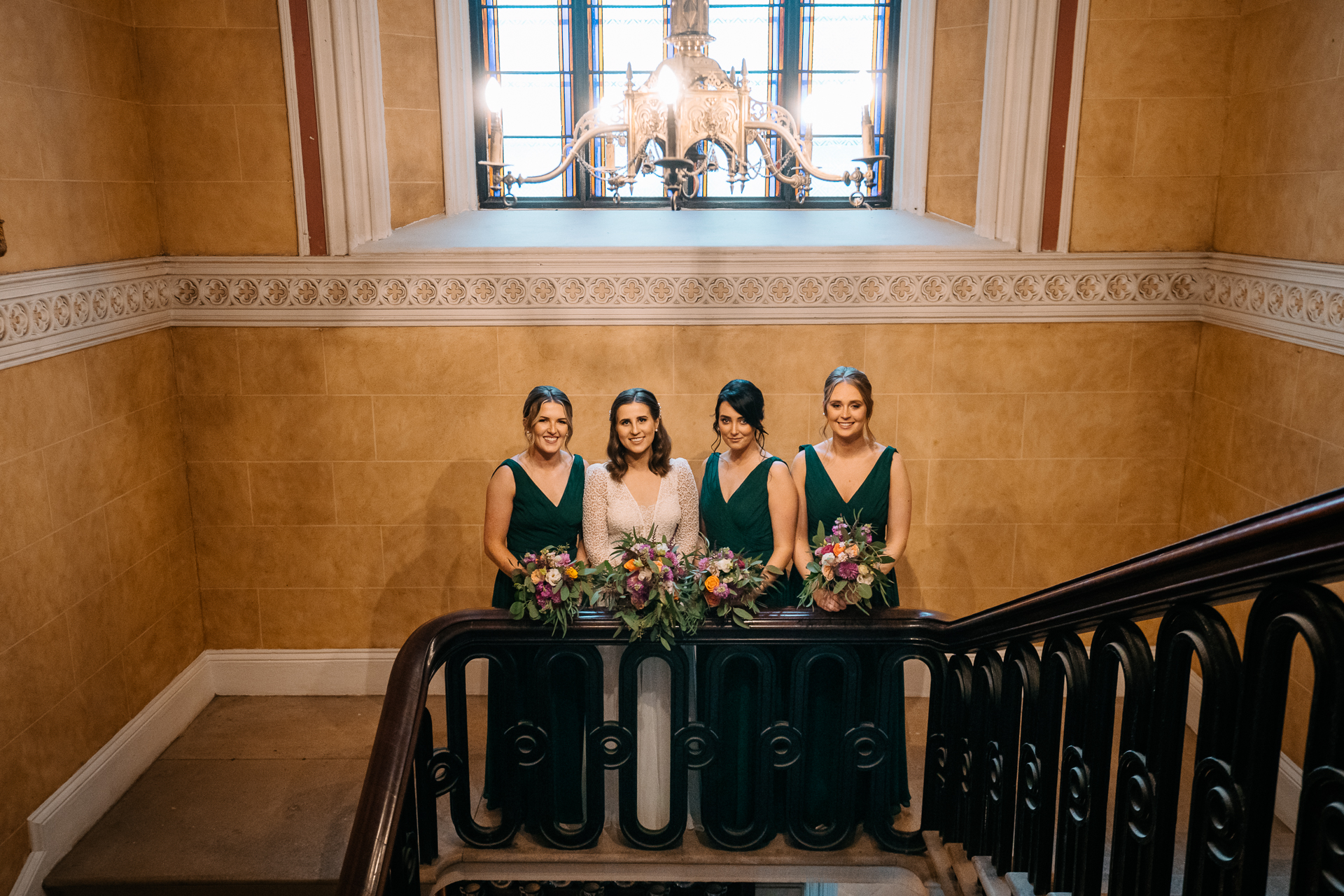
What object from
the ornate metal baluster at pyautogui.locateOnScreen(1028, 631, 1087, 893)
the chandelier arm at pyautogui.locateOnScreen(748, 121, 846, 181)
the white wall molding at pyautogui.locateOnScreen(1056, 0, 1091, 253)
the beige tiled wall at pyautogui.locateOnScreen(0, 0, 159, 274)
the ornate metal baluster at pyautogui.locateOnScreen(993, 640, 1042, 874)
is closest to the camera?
the ornate metal baluster at pyautogui.locateOnScreen(1028, 631, 1087, 893)

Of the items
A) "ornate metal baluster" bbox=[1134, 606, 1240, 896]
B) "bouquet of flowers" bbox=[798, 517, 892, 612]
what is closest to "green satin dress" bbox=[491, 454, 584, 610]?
"bouquet of flowers" bbox=[798, 517, 892, 612]

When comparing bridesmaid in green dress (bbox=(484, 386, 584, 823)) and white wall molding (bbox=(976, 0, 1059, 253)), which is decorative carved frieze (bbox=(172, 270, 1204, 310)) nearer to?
white wall molding (bbox=(976, 0, 1059, 253))

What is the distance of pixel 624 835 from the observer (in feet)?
9.80

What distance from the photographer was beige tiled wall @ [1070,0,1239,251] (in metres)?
4.20

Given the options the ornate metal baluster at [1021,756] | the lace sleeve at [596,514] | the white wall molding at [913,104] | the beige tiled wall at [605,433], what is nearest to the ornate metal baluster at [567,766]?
the lace sleeve at [596,514]

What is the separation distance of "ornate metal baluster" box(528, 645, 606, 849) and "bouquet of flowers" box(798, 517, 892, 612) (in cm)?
69

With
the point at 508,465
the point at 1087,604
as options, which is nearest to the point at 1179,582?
the point at 1087,604

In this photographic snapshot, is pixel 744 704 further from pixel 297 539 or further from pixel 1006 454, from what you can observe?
pixel 297 539

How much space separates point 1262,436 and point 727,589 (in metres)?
2.71

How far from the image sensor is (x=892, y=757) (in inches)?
112

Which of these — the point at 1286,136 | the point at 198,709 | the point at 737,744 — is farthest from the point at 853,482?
the point at 198,709

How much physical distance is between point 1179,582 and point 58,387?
387 centimetres

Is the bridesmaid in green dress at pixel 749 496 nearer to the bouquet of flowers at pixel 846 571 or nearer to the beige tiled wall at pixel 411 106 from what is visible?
the bouquet of flowers at pixel 846 571

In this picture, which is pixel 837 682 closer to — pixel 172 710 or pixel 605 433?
pixel 605 433
